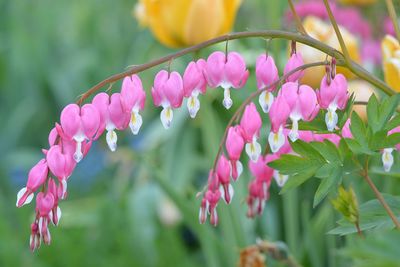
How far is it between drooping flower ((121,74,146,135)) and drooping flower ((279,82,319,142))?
0.38ft

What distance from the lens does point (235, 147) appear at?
75 centimetres

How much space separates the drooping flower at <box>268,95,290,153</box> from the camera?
0.70 meters

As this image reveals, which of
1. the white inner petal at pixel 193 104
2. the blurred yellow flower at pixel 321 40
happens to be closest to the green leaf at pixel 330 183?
the white inner petal at pixel 193 104

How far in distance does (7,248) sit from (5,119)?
1.40 metres

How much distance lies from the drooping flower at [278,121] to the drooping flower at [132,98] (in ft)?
0.35

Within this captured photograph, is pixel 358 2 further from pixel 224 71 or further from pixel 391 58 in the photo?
pixel 224 71

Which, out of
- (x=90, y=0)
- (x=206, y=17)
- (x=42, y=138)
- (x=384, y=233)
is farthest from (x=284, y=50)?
(x=90, y=0)

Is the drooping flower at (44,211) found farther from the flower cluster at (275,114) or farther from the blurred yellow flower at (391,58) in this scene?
the blurred yellow flower at (391,58)

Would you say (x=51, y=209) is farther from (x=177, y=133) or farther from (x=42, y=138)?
(x=42, y=138)

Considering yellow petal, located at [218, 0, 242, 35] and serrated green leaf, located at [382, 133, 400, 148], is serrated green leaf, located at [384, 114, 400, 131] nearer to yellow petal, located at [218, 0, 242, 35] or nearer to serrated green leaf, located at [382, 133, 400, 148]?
serrated green leaf, located at [382, 133, 400, 148]

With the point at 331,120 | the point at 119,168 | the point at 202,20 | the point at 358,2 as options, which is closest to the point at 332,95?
the point at 331,120

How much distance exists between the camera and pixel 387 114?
0.69 metres

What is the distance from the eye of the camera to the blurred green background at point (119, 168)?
155 centimetres

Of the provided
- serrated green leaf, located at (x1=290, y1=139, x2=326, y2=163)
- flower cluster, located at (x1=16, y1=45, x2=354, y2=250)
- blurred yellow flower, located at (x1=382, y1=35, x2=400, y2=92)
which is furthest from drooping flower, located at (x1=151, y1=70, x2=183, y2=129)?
blurred yellow flower, located at (x1=382, y1=35, x2=400, y2=92)
